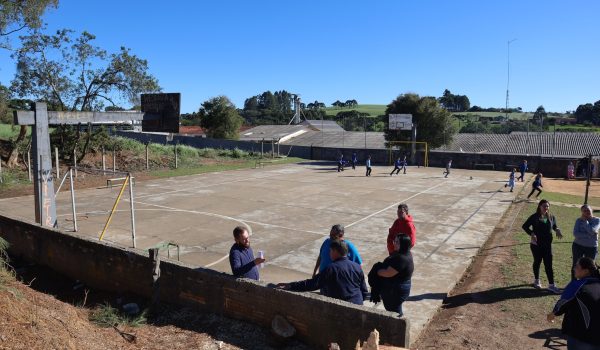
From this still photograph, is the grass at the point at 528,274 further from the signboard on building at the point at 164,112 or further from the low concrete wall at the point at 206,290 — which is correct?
the signboard on building at the point at 164,112

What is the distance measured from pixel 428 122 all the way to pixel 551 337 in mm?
33896

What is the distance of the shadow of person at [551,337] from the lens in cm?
612

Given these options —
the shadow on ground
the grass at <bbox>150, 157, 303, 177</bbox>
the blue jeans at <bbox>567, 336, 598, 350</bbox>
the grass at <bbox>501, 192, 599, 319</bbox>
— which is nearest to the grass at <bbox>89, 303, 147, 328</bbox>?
the shadow on ground

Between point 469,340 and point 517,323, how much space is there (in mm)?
1110

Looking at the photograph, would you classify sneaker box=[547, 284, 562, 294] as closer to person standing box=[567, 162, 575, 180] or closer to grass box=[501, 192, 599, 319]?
grass box=[501, 192, 599, 319]

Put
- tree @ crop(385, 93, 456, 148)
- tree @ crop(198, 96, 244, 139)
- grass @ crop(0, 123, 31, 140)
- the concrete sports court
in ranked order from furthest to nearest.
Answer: tree @ crop(198, 96, 244, 139) → tree @ crop(385, 93, 456, 148) → grass @ crop(0, 123, 31, 140) → the concrete sports court

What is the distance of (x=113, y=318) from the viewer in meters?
6.96

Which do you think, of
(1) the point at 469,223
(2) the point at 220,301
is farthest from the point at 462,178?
(2) the point at 220,301

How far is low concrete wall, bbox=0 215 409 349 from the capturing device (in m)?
5.62

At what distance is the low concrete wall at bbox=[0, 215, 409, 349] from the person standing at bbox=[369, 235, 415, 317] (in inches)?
15.2

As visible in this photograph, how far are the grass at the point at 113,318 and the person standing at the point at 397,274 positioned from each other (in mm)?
3822

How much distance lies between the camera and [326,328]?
230 inches

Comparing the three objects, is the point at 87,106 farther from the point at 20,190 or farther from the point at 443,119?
the point at 443,119

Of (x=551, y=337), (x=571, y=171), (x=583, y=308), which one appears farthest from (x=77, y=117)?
(x=571, y=171)
